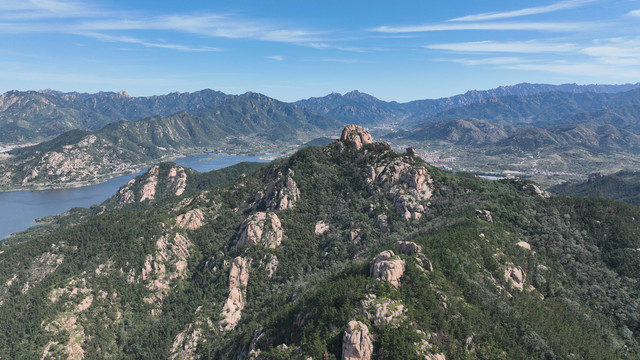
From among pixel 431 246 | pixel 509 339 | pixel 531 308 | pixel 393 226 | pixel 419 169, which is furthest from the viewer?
pixel 419 169

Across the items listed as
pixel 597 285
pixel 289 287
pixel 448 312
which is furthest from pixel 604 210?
pixel 289 287

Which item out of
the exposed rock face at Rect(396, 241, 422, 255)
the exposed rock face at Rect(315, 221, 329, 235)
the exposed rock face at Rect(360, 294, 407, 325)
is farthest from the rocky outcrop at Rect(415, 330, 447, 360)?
the exposed rock face at Rect(315, 221, 329, 235)

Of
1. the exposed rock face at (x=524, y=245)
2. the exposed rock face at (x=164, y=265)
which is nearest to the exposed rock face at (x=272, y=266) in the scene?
the exposed rock face at (x=164, y=265)

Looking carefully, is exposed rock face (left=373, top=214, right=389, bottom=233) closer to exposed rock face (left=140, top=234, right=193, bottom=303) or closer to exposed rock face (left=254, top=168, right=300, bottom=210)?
exposed rock face (left=254, top=168, right=300, bottom=210)

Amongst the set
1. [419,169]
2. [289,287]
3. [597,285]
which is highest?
[419,169]

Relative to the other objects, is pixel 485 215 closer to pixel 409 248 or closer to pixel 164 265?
pixel 409 248

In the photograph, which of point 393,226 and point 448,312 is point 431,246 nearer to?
point 448,312
